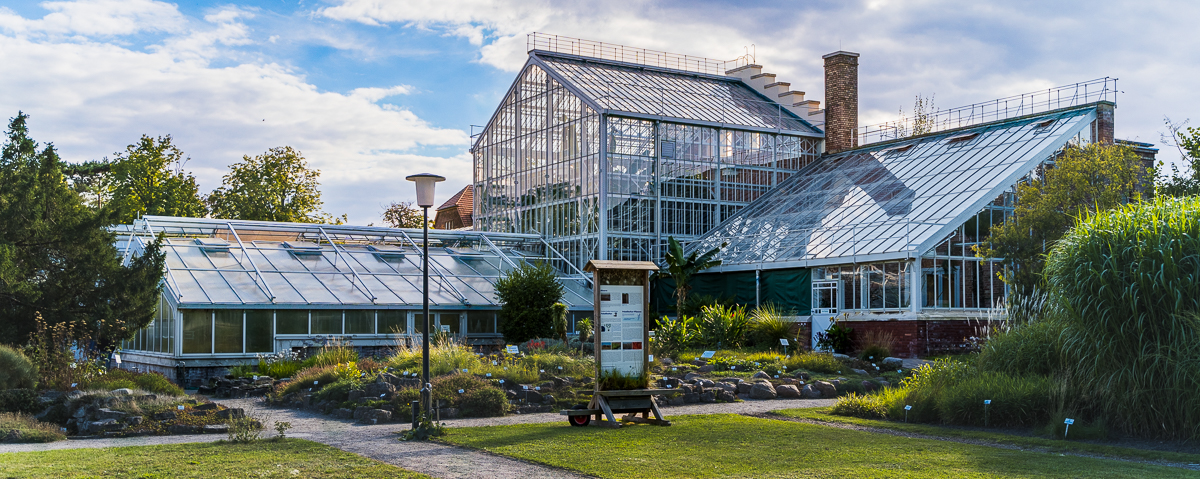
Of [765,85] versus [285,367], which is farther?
[765,85]

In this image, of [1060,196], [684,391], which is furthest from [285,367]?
[1060,196]

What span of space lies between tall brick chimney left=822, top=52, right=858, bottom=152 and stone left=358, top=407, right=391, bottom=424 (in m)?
27.5

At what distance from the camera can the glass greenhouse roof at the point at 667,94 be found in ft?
118

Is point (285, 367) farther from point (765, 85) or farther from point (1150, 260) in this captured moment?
point (765, 85)

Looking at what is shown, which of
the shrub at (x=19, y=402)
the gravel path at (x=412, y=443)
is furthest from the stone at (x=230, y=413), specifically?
the shrub at (x=19, y=402)

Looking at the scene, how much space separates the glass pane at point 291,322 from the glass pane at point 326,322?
0.78 feet

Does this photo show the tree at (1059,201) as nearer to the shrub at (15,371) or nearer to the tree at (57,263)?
the tree at (57,263)

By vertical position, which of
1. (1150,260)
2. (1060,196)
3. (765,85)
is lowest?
(1150,260)

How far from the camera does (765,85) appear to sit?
4162 cm

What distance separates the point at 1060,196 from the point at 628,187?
1487 cm

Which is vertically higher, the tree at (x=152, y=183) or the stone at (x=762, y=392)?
the tree at (x=152, y=183)

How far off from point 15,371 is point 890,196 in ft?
79.6

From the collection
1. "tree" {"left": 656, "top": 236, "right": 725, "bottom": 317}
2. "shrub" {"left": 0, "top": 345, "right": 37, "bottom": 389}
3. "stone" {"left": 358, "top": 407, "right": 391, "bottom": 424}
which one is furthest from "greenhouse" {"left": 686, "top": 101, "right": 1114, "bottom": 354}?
"shrub" {"left": 0, "top": 345, "right": 37, "bottom": 389}

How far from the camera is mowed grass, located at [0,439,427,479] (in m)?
9.64
